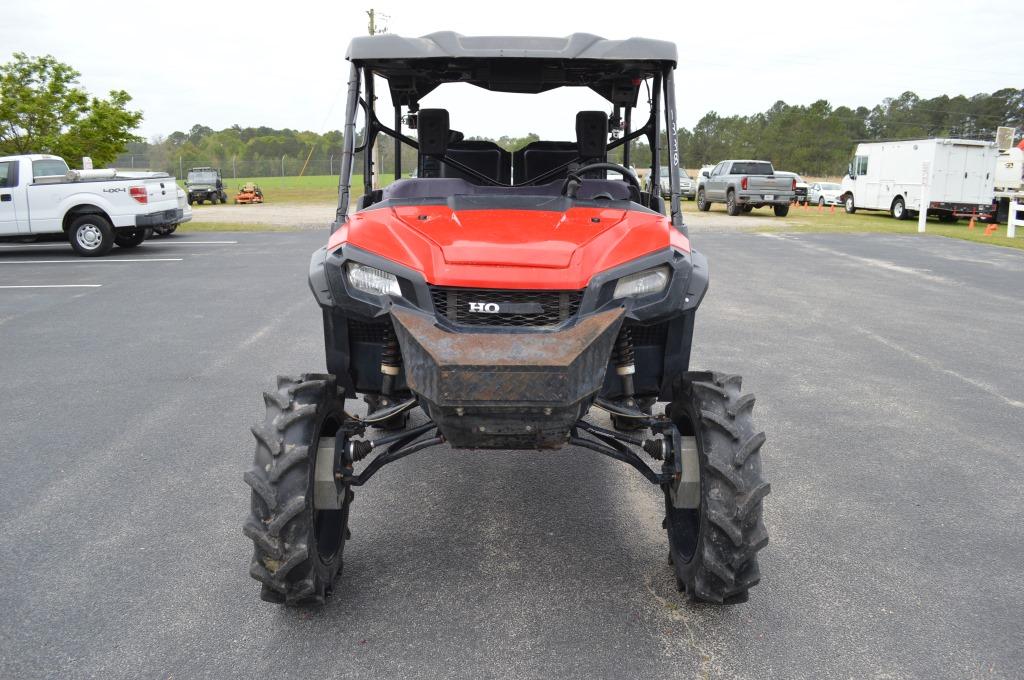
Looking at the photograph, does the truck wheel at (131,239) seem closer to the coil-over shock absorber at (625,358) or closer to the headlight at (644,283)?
the coil-over shock absorber at (625,358)

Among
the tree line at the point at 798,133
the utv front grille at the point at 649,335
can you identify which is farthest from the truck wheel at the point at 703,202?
the tree line at the point at 798,133

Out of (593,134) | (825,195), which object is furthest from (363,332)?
(825,195)

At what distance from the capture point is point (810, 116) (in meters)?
82.2

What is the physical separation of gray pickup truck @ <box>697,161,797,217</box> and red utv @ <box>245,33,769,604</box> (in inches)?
1048

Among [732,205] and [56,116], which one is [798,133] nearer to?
[732,205]

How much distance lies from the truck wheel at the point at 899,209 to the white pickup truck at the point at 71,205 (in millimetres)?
24904

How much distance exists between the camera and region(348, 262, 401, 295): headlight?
3.41 metres

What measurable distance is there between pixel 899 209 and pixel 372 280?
30474mm

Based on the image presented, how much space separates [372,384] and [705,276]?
5.25ft

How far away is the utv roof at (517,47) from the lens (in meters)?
4.07

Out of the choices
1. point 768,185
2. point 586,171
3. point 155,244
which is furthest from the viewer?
point 768,185

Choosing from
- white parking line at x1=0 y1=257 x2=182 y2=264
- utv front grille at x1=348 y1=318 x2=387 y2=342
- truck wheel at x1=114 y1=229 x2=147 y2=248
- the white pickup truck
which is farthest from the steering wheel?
truck wheel at x1=114 y1=229 x2=147 y2=248

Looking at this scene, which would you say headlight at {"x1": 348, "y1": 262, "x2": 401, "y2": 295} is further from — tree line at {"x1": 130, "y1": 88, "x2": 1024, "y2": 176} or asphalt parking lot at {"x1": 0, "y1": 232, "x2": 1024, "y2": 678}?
tree line at {"x1": 130, "y1": 88, "x2": 1024, "y2": 176}

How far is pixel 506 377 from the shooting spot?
2.95 metres
